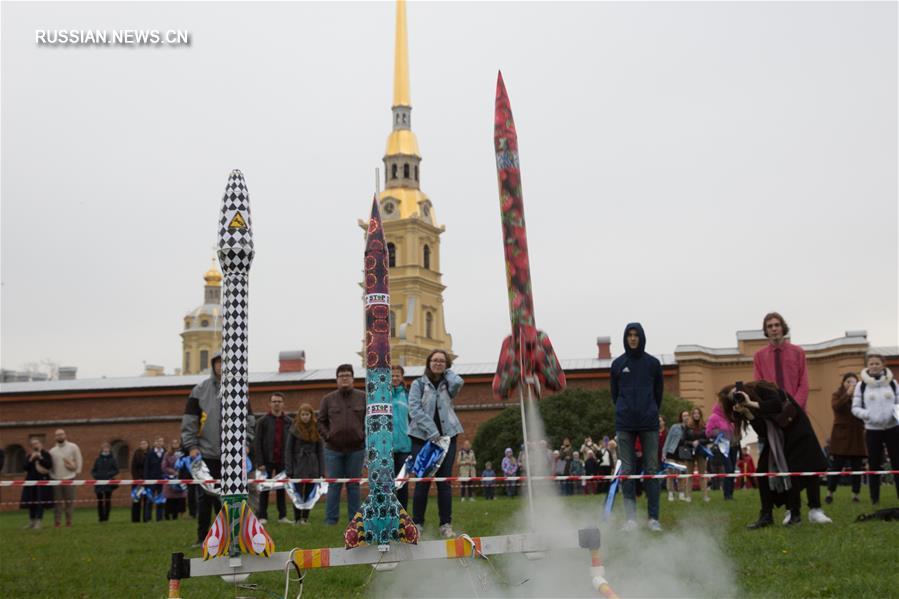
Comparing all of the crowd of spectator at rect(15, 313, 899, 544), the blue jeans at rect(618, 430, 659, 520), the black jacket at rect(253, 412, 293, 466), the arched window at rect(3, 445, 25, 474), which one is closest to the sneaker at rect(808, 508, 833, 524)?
the crowd of spectator at rect(15, 313, 899, 544)

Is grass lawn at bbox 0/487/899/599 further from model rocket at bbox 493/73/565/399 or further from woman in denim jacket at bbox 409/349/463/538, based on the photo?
model rocket at bbox 493/73/565/399

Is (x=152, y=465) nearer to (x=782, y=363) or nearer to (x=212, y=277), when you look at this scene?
(x=782, y=363)

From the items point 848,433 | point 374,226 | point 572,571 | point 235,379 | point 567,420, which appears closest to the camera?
point 235,379

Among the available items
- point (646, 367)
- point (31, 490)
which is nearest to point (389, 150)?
point (31, 490)

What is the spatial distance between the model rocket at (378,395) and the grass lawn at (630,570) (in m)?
0.64

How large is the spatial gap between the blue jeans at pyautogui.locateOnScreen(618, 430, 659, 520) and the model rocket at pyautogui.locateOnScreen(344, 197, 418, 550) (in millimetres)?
3680

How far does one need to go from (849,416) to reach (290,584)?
1053 cm

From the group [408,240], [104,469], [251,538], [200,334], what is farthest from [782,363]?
[200,334]

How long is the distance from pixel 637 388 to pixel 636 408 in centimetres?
24

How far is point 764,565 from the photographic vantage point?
8508 millimetres

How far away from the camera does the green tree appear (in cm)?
3659

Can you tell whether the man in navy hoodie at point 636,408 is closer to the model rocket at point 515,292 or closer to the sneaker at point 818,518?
the model rocket at point 515,292

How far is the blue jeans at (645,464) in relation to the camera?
446 inches

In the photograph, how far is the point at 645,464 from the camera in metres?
→ 11.6
